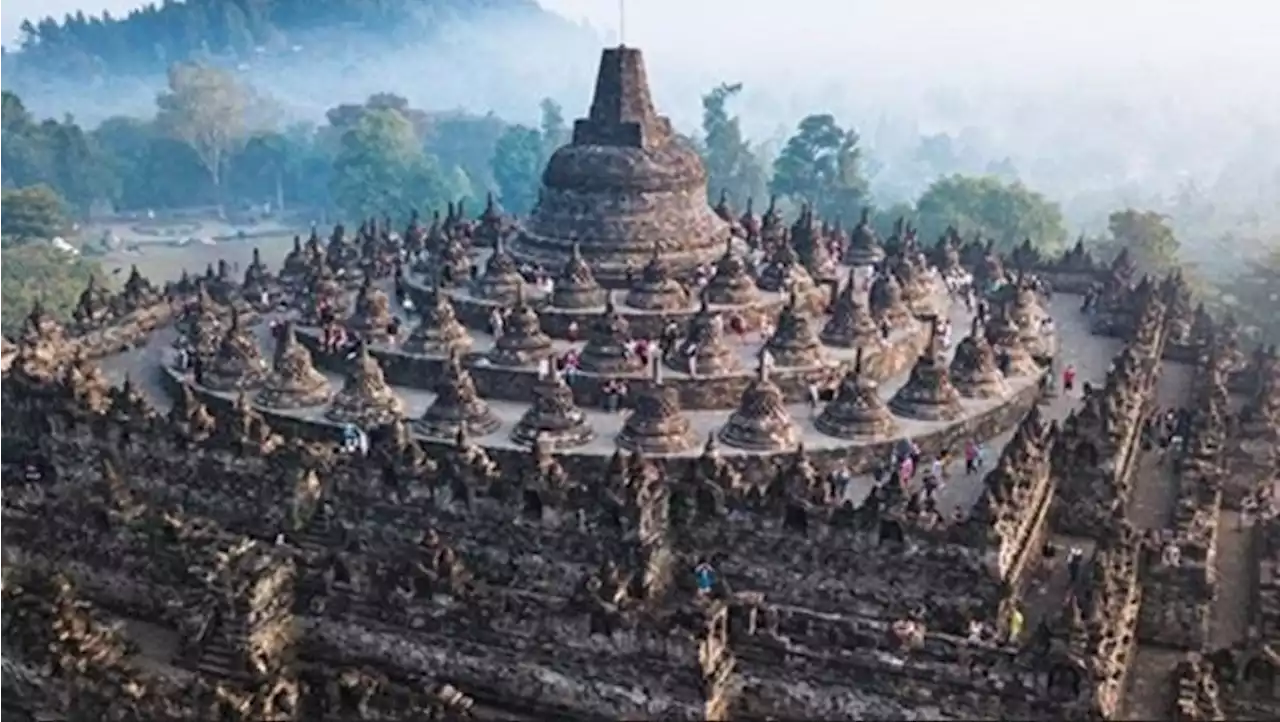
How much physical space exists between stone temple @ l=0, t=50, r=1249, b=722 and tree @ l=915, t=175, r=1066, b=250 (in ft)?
98.5

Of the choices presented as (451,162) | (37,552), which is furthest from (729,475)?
(451,162)

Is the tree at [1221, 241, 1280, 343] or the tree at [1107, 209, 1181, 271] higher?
the tree at [1107, 209, 1181, 271]

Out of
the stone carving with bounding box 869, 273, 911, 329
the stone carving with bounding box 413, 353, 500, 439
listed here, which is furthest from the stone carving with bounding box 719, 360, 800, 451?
the stone carving with bounding box 869, 273, 911, 329

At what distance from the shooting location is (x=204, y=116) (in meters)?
97.1

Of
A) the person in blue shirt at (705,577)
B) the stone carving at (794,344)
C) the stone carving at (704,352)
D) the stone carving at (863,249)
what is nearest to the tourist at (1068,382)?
the stone carving at (794,344)

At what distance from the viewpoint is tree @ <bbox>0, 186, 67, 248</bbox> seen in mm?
66938

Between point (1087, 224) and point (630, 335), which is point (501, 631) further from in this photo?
point (1087, 224)

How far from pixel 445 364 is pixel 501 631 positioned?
38.3ft

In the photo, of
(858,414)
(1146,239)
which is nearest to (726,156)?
(1146,239)

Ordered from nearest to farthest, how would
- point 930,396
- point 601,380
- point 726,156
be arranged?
1. point 930,396
2. point 601,380
3. point 726,156

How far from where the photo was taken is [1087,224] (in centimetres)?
12875

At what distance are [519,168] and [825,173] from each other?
93.3 ft

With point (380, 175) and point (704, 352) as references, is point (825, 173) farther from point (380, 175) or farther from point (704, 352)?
point (704, 352)

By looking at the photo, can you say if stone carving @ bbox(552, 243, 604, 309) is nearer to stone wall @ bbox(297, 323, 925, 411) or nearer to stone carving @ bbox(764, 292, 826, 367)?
stone wall @ bbox(297, 323, 925, 411)
